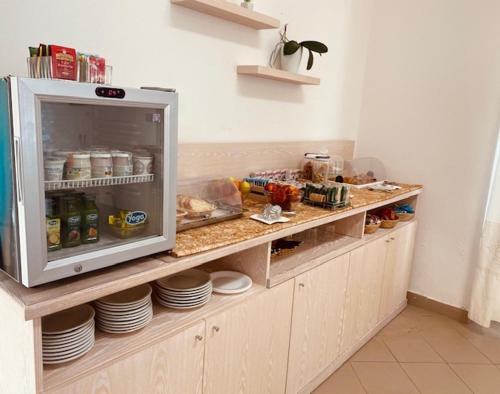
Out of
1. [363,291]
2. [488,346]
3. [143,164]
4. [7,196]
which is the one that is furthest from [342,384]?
[7,196]

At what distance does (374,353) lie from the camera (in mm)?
2611

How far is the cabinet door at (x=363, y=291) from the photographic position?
7.77ft

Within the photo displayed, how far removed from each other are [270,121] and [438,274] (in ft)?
5.78

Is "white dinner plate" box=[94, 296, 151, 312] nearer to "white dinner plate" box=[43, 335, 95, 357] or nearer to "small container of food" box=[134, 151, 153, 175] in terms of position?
"white dinner plate" box=[43, 335, 95, 357]

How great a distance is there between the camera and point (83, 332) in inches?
47.4

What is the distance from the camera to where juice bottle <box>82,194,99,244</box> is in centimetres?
122

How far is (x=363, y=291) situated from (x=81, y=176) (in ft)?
6.08

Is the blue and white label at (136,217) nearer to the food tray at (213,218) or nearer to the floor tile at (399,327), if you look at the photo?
the food tray at (213,218)

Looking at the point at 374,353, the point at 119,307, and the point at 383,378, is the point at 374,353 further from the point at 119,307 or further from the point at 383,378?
the point at 119,307

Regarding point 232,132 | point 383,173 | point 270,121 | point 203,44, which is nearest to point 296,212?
point 232,132

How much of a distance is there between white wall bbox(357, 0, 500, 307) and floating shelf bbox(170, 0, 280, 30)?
1.38 meters

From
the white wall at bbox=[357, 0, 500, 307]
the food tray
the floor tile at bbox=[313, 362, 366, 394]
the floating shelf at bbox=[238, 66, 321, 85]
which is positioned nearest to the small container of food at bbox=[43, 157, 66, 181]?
the food tray

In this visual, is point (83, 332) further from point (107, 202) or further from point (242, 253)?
point (242, 253)

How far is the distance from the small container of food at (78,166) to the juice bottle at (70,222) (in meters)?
0.08
